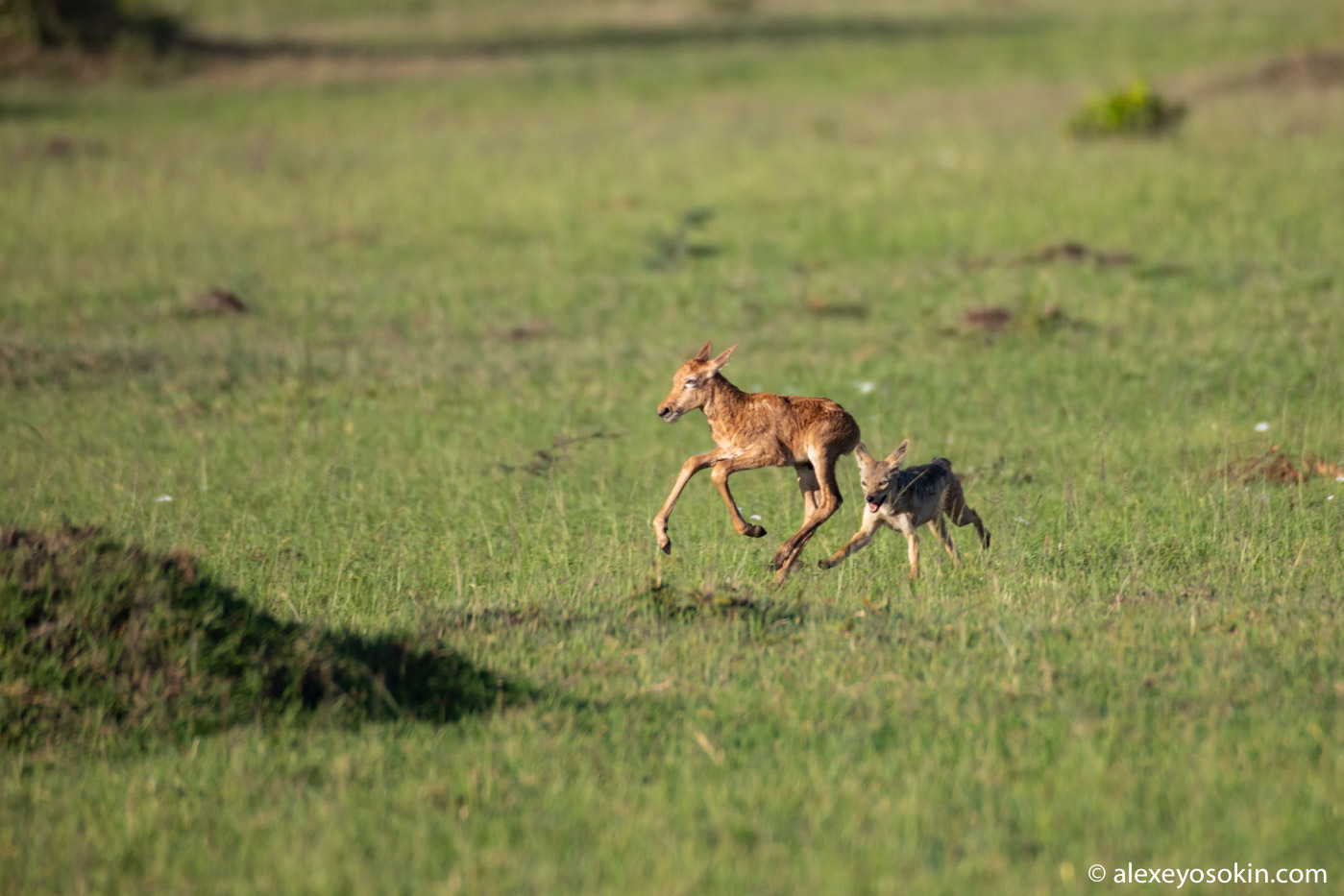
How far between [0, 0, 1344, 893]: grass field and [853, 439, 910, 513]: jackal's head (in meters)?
0.46

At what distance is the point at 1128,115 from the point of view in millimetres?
21266

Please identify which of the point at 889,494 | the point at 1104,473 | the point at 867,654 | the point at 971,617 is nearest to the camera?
the point at 867,654

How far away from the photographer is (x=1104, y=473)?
8.87m

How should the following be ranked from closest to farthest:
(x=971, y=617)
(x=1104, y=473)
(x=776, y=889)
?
(x=776, y=889), (x=971, y=617), (x=1104, y=473)

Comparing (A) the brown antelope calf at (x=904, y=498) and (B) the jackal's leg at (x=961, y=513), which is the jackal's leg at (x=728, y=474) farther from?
(B) the jackal's leg at (x=961, y=513)

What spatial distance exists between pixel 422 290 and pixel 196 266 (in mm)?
3266

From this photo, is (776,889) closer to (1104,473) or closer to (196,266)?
(1104,473)

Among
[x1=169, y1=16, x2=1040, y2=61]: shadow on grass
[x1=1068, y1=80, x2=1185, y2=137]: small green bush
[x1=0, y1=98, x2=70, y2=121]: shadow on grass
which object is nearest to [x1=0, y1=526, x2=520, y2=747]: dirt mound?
[x1=1068, y1=80, x2=1185, y2=137]: small green bush

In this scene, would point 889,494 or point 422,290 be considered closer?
point 889,494

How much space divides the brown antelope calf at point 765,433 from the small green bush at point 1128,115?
1655 cm

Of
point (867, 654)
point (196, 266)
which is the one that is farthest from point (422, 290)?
point (867, 654)

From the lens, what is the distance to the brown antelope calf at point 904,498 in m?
6.68

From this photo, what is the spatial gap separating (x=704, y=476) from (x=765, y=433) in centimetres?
307

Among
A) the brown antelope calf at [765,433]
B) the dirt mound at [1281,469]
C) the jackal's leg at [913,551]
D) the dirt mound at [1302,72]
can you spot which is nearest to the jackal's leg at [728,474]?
the brown antelope calf at [765,433]
